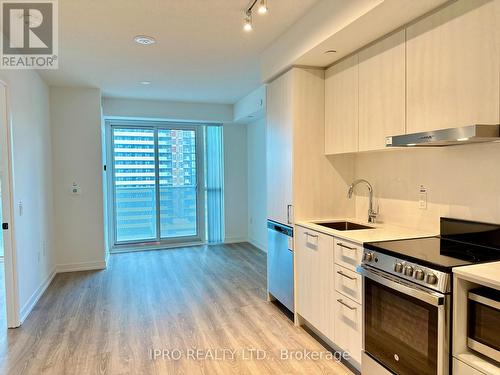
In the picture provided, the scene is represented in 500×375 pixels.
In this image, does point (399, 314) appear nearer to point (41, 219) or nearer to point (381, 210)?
point (381, 210)

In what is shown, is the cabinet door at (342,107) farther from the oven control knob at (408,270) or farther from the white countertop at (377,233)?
the oven control knob at (408,270)

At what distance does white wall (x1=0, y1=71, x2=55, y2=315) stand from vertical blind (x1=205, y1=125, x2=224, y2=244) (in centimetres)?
271

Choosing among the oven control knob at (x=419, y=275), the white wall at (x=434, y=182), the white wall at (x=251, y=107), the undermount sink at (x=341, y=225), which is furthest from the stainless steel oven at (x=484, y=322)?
the white wall at (x=251, y=107)

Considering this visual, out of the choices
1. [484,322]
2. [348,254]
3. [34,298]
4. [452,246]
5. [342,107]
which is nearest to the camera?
[484,322]

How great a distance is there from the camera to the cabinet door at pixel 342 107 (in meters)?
2.70

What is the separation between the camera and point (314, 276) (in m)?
2.75

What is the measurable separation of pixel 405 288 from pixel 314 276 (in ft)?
3.36

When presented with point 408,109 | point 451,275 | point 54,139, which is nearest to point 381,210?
point 408,109

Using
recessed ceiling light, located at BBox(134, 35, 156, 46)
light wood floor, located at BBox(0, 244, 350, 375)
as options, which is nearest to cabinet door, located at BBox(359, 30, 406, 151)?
light wood floor, located at BBox(0, 244, 350, 375)

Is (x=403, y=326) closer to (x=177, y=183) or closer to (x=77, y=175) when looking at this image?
(x=77, y=175)

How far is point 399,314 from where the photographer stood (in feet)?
6.15

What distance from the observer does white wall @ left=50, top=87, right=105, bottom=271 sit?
15.5 ft

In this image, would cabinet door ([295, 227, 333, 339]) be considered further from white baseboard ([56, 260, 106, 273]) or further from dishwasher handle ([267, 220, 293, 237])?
white baseboard ([56, 260, 106, 273])

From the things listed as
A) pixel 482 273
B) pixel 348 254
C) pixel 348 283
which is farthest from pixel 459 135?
pixel 348 283
